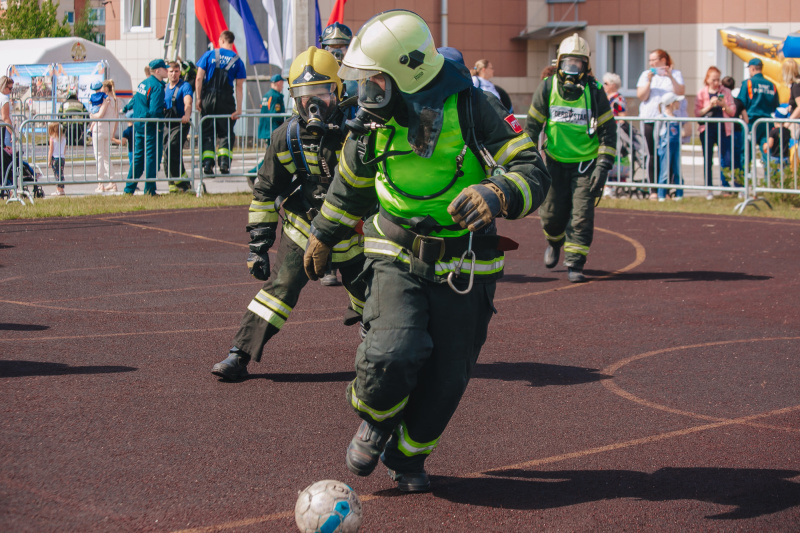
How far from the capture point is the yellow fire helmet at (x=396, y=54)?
4.28m

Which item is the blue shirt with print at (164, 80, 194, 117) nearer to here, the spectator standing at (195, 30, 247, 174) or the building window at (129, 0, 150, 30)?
the spectator standing at (195, 30, 247, 174)

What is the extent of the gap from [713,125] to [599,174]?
7.76m

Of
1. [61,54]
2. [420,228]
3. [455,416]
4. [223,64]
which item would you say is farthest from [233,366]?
[61,54]

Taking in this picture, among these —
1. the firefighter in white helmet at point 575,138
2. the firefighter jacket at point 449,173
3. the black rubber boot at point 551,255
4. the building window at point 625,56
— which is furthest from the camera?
the building window at point 625,56

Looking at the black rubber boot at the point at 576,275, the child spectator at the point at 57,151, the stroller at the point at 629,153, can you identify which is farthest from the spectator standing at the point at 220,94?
the black rubber boot at the point at 576,275

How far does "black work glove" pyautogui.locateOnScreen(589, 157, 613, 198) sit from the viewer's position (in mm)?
9875

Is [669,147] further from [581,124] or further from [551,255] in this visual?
[581,124]

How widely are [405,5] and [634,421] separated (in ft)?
85.4

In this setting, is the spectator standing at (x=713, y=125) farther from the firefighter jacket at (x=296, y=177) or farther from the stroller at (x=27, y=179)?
the firefighter jacket at (x=296, y=177)

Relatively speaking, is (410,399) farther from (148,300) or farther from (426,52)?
(148,300)

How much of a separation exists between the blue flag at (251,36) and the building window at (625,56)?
49.1 ft

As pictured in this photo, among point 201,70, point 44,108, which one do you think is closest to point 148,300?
point 201,70

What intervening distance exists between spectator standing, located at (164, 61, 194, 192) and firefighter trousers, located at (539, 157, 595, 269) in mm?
8293

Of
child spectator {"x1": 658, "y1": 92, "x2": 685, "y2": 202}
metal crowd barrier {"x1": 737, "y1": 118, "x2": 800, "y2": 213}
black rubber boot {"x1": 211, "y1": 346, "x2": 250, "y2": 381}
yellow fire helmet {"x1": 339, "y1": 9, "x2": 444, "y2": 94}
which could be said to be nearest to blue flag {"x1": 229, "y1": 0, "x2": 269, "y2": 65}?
child spectator {"x1": 658, "y1": 92, "x2": 685, "y2": 202}
